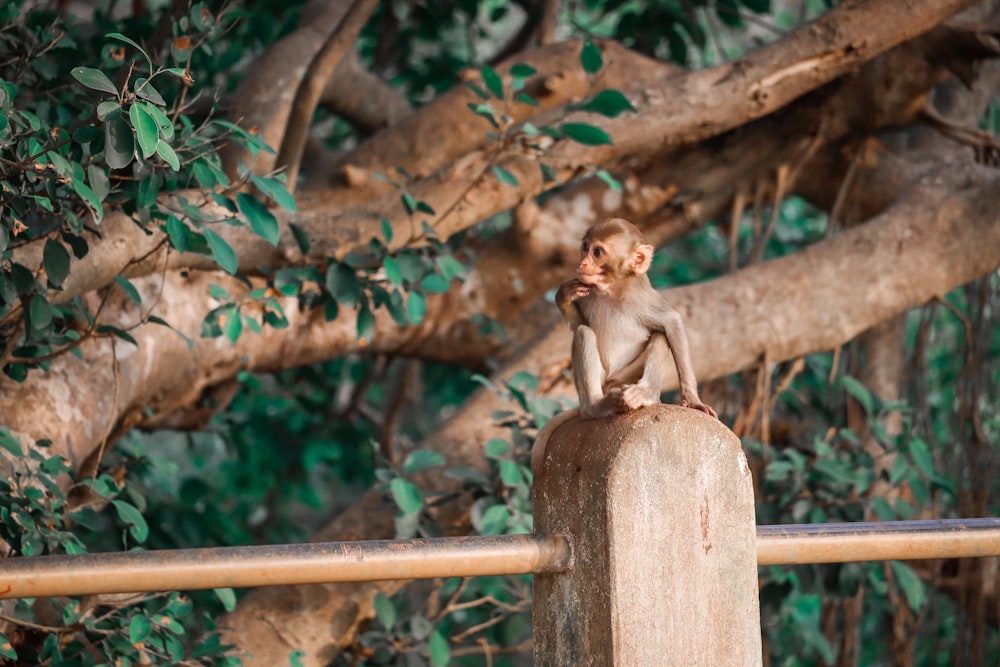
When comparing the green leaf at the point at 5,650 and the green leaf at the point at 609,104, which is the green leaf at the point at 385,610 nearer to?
the green leaf at the point at 5,650

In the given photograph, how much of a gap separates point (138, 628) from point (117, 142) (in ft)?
2.47

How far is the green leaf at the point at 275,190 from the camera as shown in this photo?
1754 millimetres

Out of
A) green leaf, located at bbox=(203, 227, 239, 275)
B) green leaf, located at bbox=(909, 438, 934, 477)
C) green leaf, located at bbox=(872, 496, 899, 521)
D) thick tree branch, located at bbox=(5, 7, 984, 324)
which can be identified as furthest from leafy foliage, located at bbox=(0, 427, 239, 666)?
green leaf, located at bbox=(909, 438, 934, 477)

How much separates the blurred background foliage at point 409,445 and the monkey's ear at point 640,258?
2.31 feet

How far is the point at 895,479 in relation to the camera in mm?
2586

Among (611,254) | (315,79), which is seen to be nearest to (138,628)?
(611,254)

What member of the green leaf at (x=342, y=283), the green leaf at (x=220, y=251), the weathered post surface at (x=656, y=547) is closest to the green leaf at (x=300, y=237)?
the green leaf at (x=342, y=283)

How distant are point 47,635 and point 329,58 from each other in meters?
1.31

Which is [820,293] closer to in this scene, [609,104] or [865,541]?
[609,104]

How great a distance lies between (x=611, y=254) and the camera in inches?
55.6

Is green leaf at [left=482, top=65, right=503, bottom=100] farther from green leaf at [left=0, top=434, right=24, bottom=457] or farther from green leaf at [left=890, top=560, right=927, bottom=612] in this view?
green leaf at [left=890, top=560, right=927, bottom=612]

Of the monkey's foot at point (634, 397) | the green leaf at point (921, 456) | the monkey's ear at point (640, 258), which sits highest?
the monkey's ear at point (640, 258)

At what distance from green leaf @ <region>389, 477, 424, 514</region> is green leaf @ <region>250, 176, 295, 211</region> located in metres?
0.65

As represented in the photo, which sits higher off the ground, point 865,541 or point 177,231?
point 177,231
